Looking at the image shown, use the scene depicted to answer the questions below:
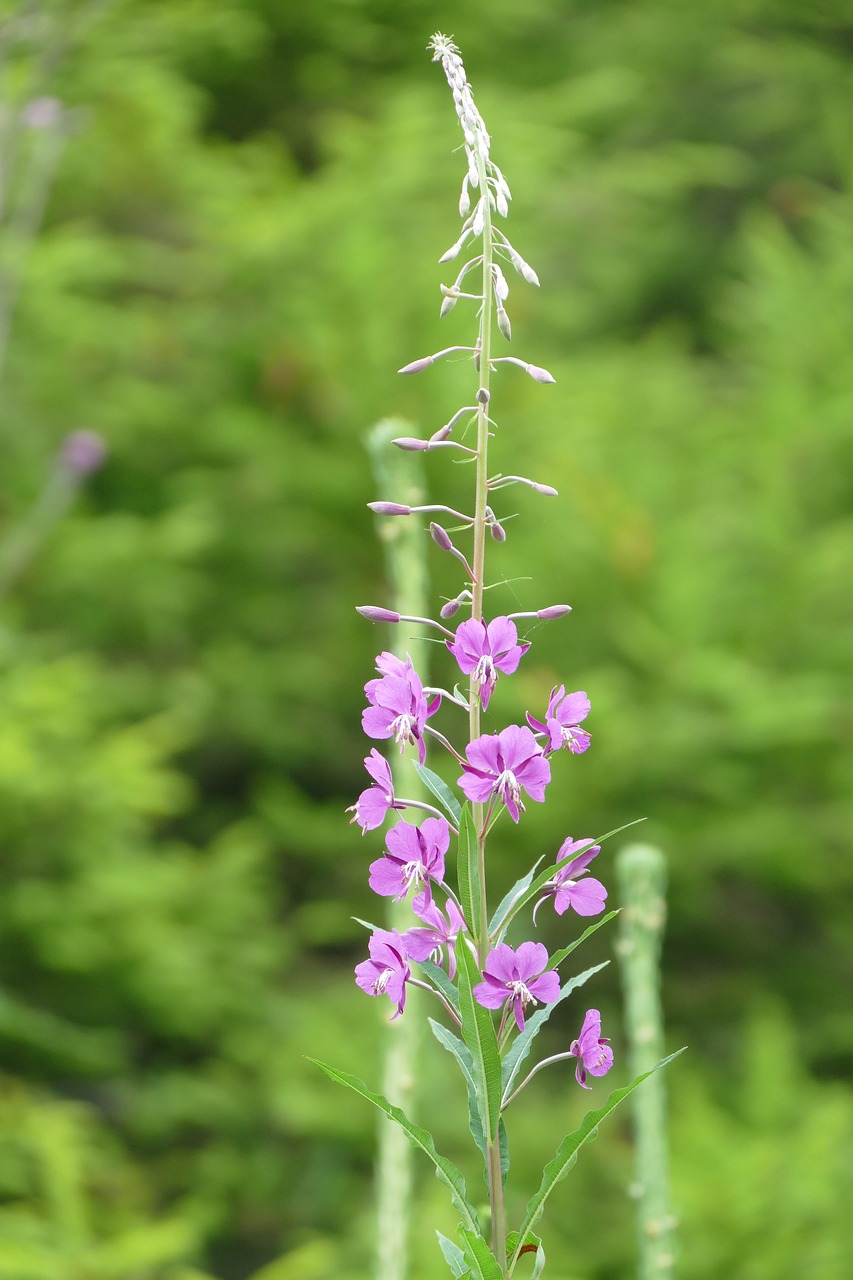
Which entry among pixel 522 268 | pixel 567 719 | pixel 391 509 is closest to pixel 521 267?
pixel 522 268

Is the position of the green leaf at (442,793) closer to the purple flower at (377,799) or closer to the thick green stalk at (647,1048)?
the purple flower at (377,799)

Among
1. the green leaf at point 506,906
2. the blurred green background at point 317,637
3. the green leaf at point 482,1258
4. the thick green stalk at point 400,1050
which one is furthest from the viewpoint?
the blurred green background at point 317,637

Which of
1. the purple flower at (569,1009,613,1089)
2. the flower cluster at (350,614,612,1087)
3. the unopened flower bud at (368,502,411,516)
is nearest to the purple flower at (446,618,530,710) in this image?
the flower cluster at (350,614,612,1087)

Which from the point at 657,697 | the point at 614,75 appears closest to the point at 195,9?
the point at 614,75

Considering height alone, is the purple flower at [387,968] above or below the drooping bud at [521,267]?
below

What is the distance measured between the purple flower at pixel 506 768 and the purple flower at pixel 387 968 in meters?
0.10

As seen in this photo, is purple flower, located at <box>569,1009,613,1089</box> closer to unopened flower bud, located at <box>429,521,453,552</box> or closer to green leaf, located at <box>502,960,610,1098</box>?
green leaf, located at <box>502,960,610,1098</box>

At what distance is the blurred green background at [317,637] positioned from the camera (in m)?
3.82

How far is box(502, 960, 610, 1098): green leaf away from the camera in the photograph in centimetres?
74

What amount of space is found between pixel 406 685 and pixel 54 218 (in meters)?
5.33

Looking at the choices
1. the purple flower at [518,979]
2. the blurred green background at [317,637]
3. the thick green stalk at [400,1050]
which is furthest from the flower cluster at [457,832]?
the blurred green background at [317,637]

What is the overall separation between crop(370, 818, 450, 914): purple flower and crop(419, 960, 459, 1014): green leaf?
4cm

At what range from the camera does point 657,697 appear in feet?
14.4

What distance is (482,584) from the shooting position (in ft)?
2.45
